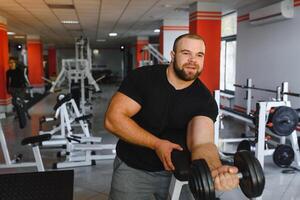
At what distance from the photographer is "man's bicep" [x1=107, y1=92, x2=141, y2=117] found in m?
1.37

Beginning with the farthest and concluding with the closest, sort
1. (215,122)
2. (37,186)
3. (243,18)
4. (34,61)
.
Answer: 1. (34,61)
2. (243,18)
3. (215,122)
4. (37,186)

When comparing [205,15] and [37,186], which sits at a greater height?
[205,15]

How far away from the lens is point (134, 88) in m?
1.42

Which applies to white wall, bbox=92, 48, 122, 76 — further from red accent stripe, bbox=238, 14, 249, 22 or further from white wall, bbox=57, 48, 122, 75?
red accent stripe, bbox=238, 14, 249, 22

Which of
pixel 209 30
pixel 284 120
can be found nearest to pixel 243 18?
pixel 209 30

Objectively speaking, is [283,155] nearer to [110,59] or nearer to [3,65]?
[3,65]

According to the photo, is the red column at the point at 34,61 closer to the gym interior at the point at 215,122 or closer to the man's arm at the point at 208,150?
the gym interior at the point at 215,122

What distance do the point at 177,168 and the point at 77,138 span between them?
10.8 ft

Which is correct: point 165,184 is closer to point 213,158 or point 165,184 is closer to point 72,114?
point 213,158

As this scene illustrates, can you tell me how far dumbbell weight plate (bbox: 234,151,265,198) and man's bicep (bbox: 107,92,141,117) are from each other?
544 millimetres

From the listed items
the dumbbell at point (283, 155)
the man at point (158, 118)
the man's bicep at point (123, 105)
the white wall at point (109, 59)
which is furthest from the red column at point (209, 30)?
the white wall at point (109, 59)

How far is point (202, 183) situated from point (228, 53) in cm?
801

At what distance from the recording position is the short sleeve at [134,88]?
1.41 m

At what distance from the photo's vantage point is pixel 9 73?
748 cm
